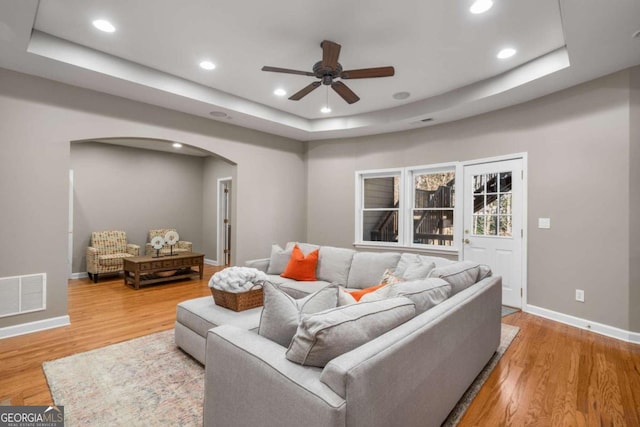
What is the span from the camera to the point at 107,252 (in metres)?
6.13

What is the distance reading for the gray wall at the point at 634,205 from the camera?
307 centimetres

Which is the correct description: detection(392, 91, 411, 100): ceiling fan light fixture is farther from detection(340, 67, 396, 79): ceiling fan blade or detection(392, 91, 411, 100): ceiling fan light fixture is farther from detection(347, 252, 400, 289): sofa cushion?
detection(347, 252, 400, 289): sofa cushion

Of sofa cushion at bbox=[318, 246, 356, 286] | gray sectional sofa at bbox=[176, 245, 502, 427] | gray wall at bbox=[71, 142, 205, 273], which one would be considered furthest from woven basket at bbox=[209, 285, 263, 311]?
gray wall at bbox=[71, 142, 205, 273]

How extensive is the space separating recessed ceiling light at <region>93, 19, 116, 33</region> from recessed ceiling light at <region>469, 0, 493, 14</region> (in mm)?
3065

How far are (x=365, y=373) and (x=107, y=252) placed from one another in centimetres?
662

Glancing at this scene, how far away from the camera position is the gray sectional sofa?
1.10 meters

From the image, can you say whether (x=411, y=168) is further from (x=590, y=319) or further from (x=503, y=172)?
(x=590, y=319)

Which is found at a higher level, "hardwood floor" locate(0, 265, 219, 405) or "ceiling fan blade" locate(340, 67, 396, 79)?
"ceiling fan blade" locate(340, 67, 396, 79)

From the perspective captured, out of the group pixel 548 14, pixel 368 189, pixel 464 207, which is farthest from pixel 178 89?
pixel 464 207

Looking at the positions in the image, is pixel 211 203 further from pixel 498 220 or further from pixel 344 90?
pixel 498 220

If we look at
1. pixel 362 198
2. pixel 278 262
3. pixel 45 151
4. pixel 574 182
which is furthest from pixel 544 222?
pixel 45 151

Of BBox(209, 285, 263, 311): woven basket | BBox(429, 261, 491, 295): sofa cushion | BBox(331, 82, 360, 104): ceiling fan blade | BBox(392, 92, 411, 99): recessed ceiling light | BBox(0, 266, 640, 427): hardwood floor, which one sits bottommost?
BBox(0, 266, 640, 427): hardwood floor

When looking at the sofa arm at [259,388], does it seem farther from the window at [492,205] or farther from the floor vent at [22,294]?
the window at [492,205]

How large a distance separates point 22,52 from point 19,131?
2.65 feet
